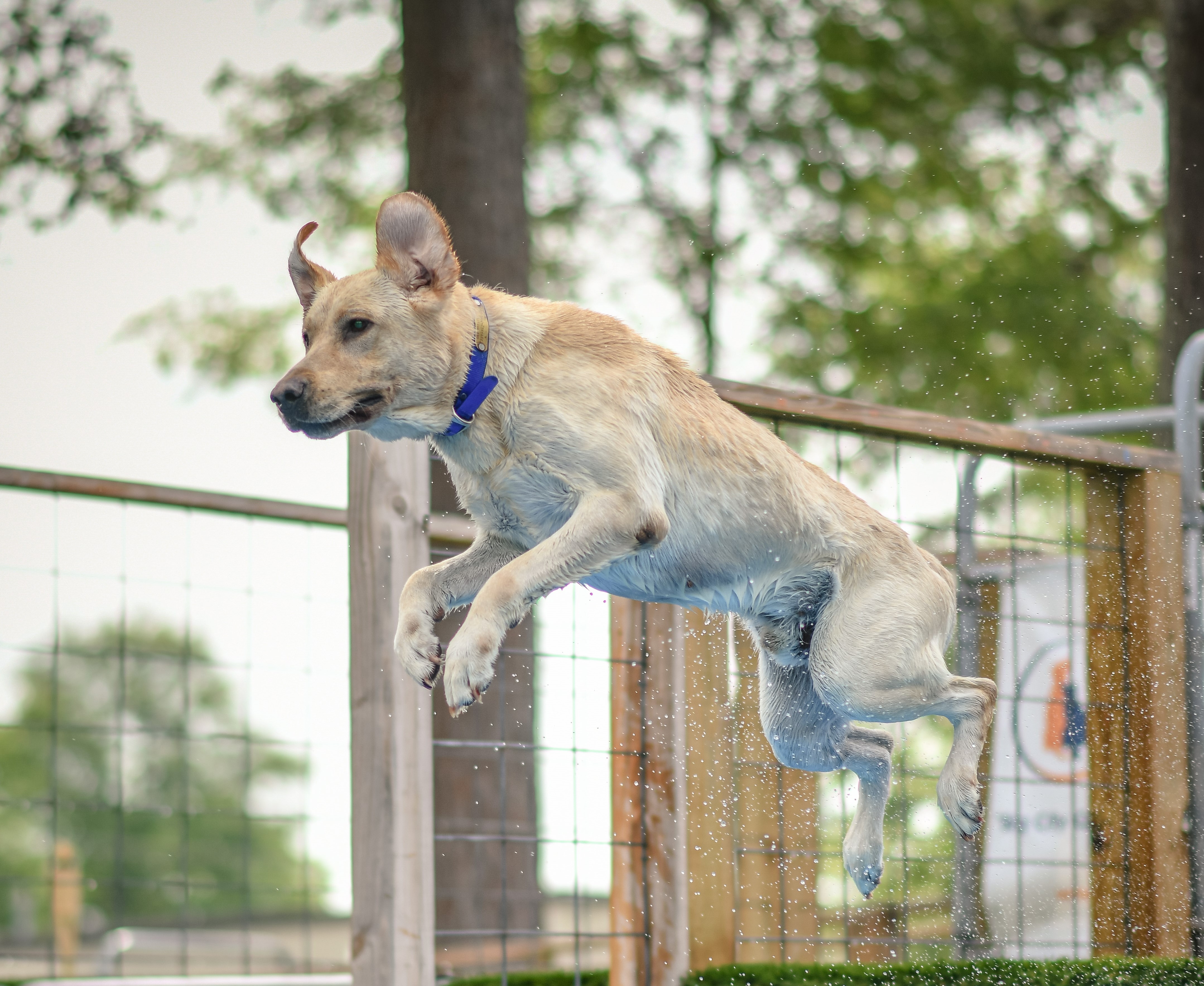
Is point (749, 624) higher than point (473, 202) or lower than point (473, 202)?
lower

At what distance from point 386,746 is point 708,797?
1.32 meters

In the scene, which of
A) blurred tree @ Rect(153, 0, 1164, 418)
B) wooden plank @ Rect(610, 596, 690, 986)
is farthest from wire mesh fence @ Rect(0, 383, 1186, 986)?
blurred tree @ Rect(153, 0, 1164, 418)

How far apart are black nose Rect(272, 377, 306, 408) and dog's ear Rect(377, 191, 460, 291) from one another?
0.86ft

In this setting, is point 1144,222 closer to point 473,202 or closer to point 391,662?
point 473,202

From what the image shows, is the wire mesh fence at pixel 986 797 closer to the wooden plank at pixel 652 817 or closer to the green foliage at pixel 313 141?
the wooden plank at pixel 652 817

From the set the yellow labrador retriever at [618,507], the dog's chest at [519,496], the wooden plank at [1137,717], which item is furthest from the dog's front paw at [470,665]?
the wooden plank at [1137,717]

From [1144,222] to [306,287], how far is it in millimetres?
13881

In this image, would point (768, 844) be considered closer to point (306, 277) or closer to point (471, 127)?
point (306, 277)

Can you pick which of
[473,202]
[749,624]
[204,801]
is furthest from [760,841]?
[204,801]

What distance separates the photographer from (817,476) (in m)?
2.86

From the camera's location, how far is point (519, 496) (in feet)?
8.20

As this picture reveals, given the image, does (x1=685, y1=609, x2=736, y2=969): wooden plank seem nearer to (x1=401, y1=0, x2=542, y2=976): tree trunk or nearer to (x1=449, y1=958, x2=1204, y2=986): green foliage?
(x1=449, y1=958, x2=1204, y2=986): green foliage

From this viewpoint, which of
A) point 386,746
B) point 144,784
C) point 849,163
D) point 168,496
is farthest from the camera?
point 144,784

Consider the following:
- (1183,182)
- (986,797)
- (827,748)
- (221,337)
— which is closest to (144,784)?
(221,337)
